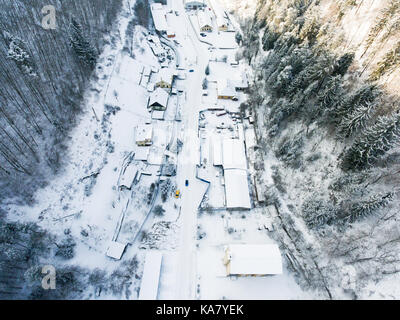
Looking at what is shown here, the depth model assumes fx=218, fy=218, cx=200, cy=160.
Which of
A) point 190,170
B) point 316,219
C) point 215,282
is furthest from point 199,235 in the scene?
point 316,219

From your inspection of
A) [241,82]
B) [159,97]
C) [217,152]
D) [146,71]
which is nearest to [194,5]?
[146,71]

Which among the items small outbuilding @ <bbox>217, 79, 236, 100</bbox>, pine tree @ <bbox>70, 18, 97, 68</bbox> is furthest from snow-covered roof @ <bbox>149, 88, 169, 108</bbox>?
pine tree @ <bbox>70, 18, 97, 68</bbox>

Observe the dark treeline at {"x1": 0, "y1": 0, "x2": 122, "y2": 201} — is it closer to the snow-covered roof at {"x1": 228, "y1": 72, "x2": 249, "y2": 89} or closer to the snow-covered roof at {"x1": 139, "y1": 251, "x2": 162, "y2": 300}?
the snow-covered roof at {"x1": 139, "y1": 251, "x2": 162, "y2": 300}

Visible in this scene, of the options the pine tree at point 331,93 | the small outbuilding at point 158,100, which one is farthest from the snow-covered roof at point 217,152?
the pine tree at point 331,93

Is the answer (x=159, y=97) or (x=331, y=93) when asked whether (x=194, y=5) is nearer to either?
(x=159, y=97)

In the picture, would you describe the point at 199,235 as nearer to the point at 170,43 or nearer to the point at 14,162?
the point at 14,162
